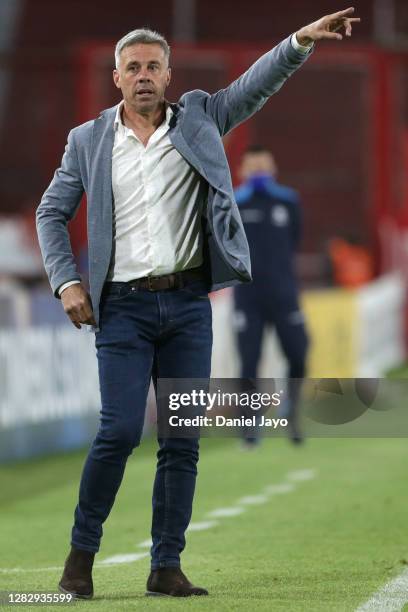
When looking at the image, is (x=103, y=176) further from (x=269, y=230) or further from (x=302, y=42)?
(x=269, y=230)

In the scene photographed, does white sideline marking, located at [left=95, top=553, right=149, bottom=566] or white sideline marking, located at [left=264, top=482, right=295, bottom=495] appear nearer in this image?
white sideline marking, located at [left=95, top=553, right=149, bottom=566]

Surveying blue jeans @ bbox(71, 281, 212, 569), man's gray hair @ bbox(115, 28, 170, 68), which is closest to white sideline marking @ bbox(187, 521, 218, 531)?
blue jeans @ bbox(71, 281, 212, 569)

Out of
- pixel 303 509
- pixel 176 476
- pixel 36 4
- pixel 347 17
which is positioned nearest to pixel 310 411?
pixel 176 476

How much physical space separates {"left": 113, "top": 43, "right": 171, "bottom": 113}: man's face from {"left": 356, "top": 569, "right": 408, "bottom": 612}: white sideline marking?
74.5 inches

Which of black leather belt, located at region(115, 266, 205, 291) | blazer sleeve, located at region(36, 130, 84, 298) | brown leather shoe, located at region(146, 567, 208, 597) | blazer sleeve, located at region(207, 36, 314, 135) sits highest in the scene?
blazer sleeve, located at region(207, 36, 314, 135)

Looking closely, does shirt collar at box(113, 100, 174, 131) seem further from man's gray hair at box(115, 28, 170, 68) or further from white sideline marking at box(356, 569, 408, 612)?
white sideline marking at box(356, 569, 408, 612)

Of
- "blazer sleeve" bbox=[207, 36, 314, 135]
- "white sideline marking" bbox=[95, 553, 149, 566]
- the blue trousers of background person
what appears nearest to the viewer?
"blazer sleeve" bbox=[207, 36, 314, 135]

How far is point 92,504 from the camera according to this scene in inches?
259

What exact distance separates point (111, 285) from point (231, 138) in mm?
18618

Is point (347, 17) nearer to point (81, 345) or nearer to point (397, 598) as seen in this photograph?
point (397, 598)

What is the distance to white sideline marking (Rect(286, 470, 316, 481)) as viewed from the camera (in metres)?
12.2

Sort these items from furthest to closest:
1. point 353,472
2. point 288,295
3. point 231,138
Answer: point 231,138 → point 288,295 → point 353,472

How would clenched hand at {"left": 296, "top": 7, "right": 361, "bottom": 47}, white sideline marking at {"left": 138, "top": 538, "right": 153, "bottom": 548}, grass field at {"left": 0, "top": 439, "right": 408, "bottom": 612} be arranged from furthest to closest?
1. white sideline marking at {"left": 138, "top": 538, "right": 153, "bottom": 548}
2. grass field at {"left": 0, "top": 439, "right": 408, "bottom": 612}
3. clenched hand at {"left": 296, "top": 7, "right": 361, "bottom": 47}

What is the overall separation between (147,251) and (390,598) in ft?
4.95
